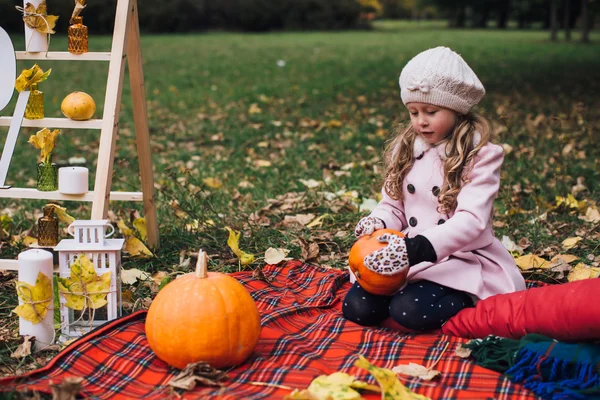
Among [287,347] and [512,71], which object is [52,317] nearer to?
Result: [287,347]

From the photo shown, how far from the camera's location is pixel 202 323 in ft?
8.29

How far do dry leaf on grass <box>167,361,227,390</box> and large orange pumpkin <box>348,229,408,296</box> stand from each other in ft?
2.56

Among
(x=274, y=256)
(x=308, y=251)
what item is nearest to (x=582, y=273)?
(x=308, y=251)

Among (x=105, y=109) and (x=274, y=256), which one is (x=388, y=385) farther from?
(x=105, y=109)

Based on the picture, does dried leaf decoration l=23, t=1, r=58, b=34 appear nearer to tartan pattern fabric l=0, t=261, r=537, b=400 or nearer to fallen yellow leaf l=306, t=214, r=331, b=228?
tartan pattern fabric l=0, t=261, r=537, b=400

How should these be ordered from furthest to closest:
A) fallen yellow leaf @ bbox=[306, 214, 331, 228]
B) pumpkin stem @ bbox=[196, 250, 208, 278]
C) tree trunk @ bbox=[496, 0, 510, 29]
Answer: tree trunk @ bbox=[496, 0, 510, 29] < fallen yellow leaf @ bbox=[306, 214, 331, 228] < pumpkin stem @ bbox=[196, 250, 208, 278]

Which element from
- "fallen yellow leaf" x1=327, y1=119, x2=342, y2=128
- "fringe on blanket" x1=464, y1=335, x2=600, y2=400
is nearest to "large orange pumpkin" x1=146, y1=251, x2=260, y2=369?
"fringe on blanket" x1=464, y1=335, x2=600, y2=400

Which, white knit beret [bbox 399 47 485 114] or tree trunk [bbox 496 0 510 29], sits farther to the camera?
tree trunk [bbox 496 0 510 29]

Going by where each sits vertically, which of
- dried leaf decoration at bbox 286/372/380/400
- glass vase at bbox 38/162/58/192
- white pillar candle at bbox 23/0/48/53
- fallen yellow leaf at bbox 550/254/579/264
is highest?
white pillar candle at bbox 23/0/48/53

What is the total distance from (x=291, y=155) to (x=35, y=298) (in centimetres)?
396

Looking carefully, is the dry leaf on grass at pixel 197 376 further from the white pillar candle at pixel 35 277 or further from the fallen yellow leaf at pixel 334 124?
the fallen yellow leaf at pixel 334 124

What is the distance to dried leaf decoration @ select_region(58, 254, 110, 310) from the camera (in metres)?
2.88

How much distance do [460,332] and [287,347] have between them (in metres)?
0.71

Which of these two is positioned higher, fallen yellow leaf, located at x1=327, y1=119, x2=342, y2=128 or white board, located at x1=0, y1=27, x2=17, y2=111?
white board, located at x1=0, y1=27, x2=17, y2=111
